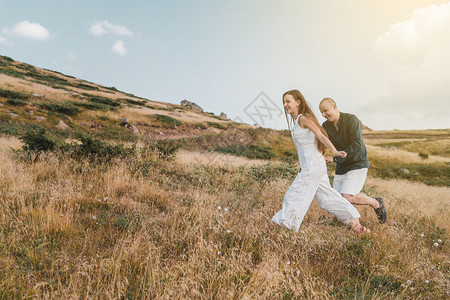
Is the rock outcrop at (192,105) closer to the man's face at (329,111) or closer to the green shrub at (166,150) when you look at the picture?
the green shrub at (166,150)

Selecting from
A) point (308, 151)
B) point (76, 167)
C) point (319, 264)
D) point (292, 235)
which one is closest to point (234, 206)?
point (292, 235)

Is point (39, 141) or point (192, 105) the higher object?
point (192, 105)

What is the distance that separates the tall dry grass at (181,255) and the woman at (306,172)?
31cm

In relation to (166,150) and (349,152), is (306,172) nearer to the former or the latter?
(349,152)

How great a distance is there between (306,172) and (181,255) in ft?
7.63

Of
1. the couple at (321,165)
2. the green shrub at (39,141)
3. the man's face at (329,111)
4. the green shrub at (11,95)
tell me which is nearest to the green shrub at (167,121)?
the green shrub at (11,95)

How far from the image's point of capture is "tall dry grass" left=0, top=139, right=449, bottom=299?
2088 millimetres

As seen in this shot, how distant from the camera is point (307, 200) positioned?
3840 mm

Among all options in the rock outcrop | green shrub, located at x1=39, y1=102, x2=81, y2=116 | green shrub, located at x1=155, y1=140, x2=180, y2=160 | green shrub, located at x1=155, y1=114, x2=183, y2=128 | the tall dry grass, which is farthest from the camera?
the rock outcrop

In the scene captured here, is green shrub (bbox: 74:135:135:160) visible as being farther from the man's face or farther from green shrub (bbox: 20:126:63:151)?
the man's face

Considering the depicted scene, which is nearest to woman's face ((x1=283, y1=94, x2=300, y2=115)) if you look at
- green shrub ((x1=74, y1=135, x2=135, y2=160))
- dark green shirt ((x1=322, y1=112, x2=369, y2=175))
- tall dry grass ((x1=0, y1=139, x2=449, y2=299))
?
dark green shirt ((x1=322, y1=112, x2=369, y2=175))

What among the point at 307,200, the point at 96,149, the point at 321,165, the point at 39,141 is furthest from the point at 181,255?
the point at 39,141

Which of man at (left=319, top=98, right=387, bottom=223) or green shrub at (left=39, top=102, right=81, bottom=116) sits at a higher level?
man at (left=319, top=98, right=387, bottom=223)

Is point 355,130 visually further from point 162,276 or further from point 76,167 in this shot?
point 76,167
